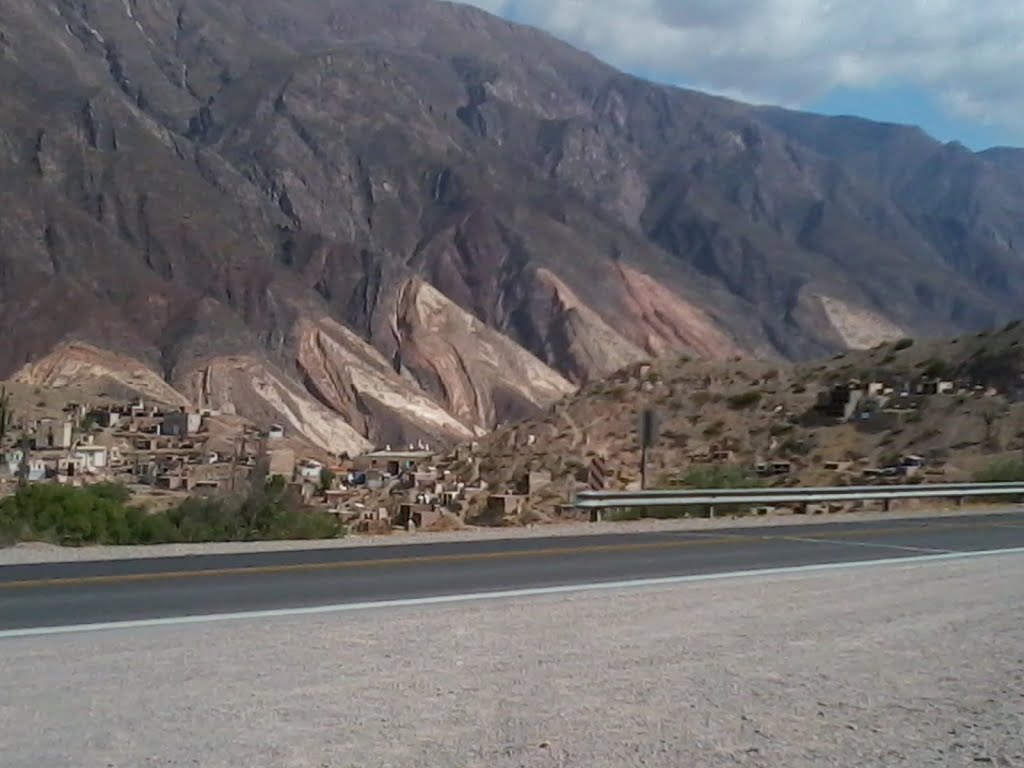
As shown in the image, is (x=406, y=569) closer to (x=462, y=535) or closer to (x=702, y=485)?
(x=462, y=535)

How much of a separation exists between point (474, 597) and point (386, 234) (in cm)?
11819

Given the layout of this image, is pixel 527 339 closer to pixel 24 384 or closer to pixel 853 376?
pixel 24 384

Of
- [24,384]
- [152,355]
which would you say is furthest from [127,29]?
[24,384]

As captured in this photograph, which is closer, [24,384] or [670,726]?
[670,726]

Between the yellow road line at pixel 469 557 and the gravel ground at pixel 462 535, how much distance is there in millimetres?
1726

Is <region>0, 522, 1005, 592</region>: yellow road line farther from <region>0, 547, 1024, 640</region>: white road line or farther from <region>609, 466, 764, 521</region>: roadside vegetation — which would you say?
<region>609, 466, 764, 521</region>: roadside vegetation

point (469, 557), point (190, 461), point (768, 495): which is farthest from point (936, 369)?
point (469, 557)

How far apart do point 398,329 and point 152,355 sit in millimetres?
22025

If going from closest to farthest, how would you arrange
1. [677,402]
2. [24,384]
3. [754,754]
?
1. [754,754]
2. [677,402]
3. [24,384]

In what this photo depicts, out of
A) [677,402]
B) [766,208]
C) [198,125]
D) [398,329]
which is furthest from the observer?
[766,208]

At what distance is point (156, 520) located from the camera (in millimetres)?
24625

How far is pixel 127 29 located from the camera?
14750 cm

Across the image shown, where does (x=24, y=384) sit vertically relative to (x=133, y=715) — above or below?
above

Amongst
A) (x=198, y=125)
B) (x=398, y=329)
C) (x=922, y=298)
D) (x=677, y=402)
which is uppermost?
(x=198, y=125)
